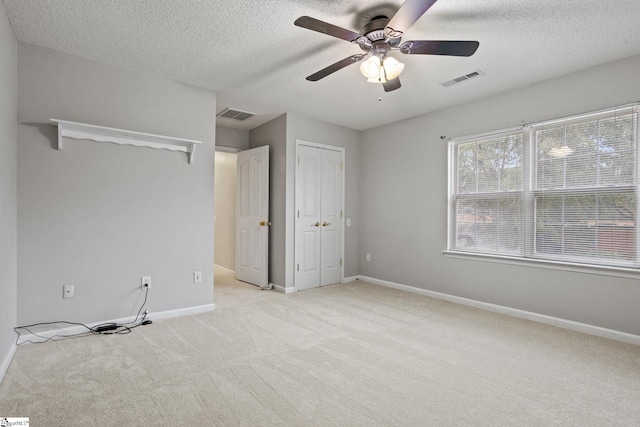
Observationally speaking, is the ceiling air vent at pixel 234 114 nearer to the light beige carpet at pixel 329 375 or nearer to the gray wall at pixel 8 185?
the gray wall at pixel 8 185

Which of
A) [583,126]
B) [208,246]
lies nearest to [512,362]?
[583,126]

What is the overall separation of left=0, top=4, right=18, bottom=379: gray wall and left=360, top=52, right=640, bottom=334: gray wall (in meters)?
4.31

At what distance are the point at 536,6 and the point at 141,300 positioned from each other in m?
4.19

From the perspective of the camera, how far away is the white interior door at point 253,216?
4.91 meters

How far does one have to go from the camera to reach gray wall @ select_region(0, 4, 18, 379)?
2256mm

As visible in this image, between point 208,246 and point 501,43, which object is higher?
point 501,43

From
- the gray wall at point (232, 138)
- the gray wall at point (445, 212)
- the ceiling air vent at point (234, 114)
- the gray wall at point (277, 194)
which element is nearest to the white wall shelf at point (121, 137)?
the ceiling air vent at point (234, 114)

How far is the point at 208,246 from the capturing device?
381cm

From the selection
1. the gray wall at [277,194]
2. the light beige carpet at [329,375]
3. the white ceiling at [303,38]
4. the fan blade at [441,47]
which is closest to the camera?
the light beige carpet at [329,375]

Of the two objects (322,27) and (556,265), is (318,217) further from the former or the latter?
(322,27)

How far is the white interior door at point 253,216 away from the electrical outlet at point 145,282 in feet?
5.80

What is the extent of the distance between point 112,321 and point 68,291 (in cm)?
48

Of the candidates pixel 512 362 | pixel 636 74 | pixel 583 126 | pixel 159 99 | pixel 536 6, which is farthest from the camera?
pixel 159 99

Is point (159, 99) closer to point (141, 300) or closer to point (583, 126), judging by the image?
point (141, 300)
